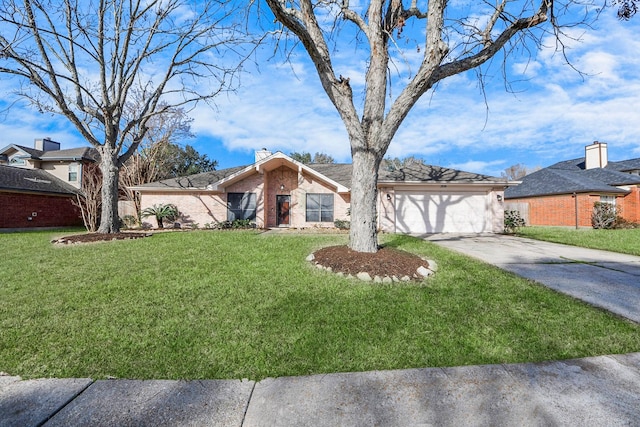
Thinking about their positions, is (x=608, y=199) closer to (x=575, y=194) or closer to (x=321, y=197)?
(x=575, y=194)

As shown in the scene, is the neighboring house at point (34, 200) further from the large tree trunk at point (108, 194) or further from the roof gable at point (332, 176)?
the large tree trunk at point (108, 194)

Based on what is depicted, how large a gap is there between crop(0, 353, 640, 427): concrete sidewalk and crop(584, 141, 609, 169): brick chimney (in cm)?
2921

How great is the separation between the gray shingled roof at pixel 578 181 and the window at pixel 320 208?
586 inches

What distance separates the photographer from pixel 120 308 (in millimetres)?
4016

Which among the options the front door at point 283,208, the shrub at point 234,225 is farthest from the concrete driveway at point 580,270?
the shrub at point 234,225

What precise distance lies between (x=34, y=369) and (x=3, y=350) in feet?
2.31

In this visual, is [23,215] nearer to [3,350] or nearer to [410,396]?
[3,350]

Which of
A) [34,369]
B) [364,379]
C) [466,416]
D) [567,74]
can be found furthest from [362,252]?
[567,74]

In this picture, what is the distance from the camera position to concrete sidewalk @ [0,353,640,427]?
199 centimetres

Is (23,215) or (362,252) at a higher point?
(23,215)

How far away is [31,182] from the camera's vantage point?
16.5 meters

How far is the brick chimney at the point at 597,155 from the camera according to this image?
923 inches

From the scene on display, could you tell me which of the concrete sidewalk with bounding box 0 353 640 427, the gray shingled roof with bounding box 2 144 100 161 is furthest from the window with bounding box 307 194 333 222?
the gray shingled roof with bounding box 2 144 100 161

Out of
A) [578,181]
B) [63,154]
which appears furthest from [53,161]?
[578,181]
